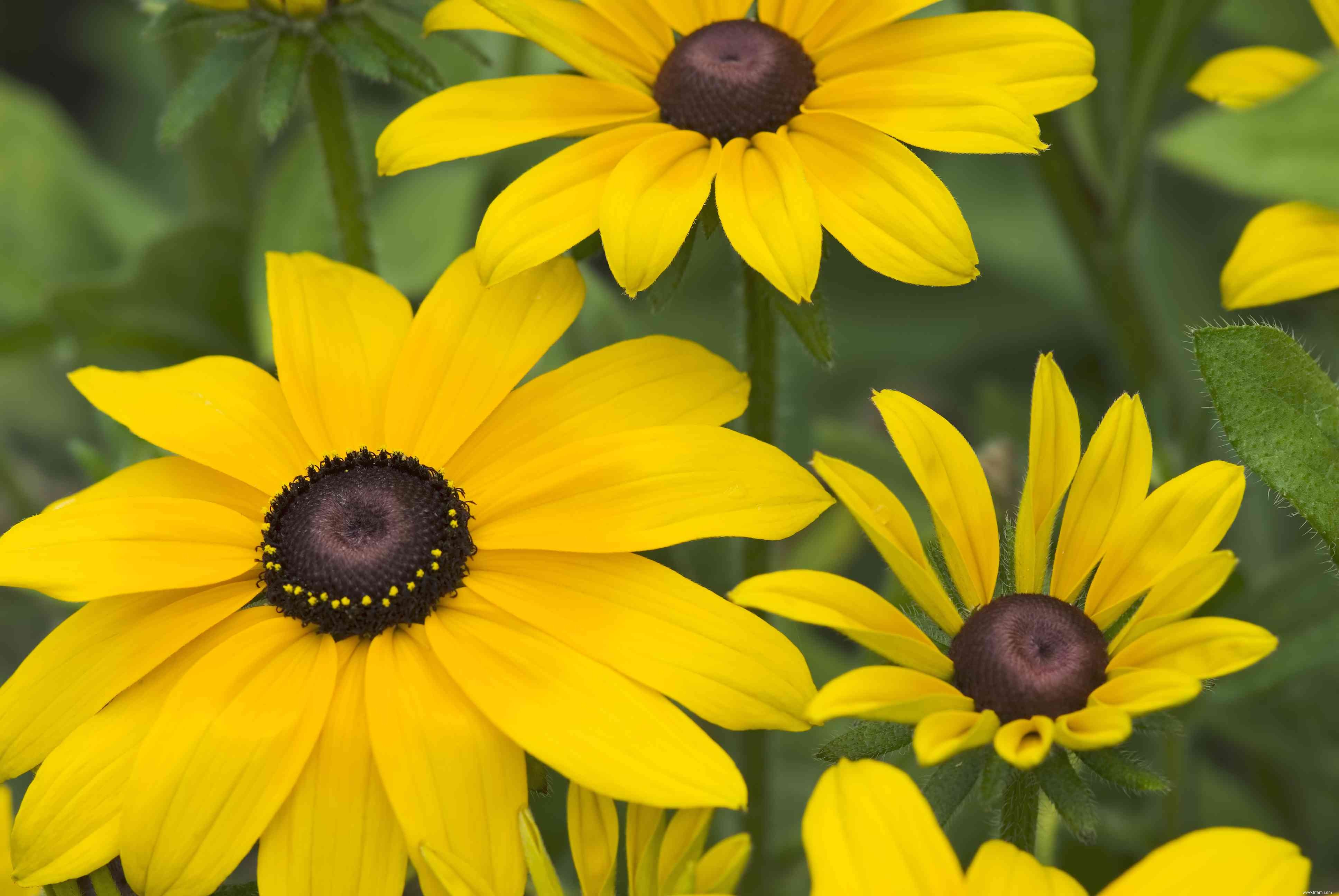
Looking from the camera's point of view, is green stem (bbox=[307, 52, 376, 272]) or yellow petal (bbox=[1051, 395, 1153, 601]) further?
green stem (bbox=[307, 52, 376, 272])

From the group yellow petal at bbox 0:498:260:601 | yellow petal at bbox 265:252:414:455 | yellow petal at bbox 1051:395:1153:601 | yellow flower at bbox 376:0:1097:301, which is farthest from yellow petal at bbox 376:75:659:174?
yellow petal at bbox 1051:395:1153:601

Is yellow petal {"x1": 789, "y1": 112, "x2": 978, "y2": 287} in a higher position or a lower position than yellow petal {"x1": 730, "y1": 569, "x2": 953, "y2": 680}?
higher

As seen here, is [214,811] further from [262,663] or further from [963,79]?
[963,79]

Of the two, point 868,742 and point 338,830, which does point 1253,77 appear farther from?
point 338,830

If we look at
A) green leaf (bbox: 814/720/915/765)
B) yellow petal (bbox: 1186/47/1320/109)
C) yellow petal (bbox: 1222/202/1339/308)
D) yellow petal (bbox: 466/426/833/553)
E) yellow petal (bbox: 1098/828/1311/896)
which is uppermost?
yellow petal (bbox: 1186/47/1320/109)

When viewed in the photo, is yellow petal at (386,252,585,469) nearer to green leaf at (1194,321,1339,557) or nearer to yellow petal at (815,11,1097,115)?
yellow petal at (815,11,1097,115)

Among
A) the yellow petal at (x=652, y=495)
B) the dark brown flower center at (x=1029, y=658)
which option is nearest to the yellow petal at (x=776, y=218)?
the yellow petal at (x=652, y=495)

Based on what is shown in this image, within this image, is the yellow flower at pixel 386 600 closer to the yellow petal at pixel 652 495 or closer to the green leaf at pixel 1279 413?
the yellow petal at pixel 652 495
